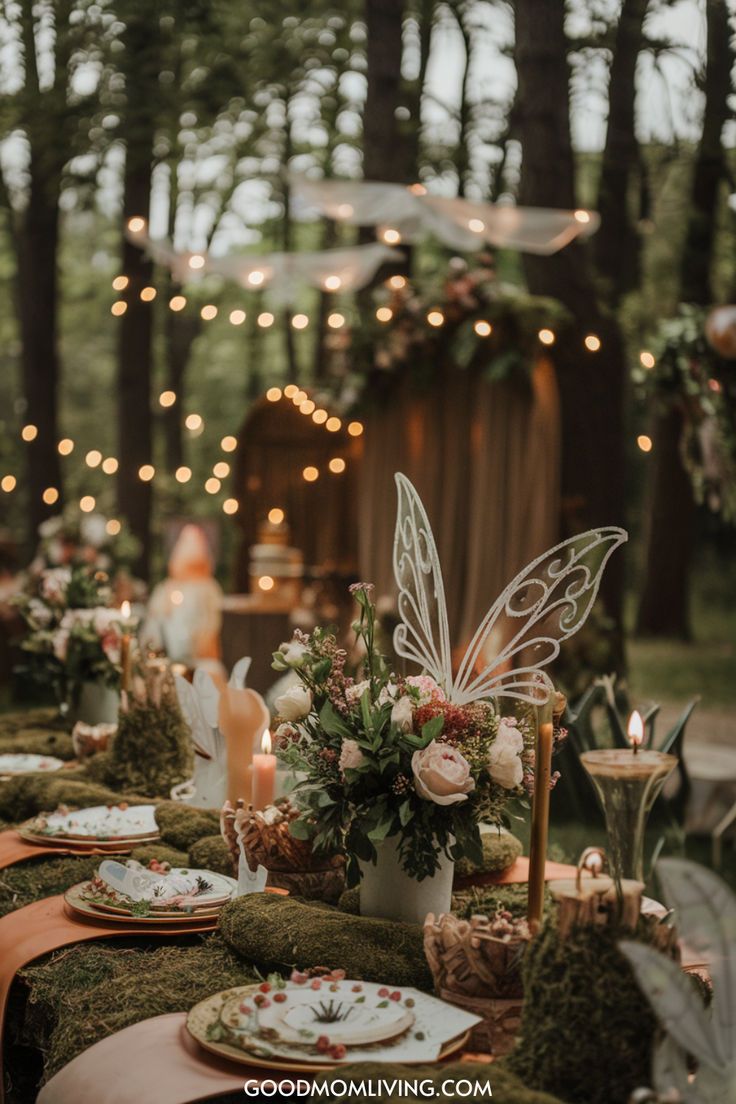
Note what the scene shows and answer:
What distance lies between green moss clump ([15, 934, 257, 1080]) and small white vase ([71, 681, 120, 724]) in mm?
2029

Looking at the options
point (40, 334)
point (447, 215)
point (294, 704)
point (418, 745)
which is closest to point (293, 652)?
point (294, 704)

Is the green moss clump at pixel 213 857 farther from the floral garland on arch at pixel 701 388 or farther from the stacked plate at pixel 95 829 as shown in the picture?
the floral garland on arch at pixel 701 388

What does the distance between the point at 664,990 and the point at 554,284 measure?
352 inches

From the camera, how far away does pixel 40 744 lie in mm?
4328

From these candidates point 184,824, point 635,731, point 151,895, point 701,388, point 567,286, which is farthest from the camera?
point 567,286

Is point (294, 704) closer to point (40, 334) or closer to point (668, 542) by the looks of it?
point (40, 334)

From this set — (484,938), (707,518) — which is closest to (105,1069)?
(484,938)

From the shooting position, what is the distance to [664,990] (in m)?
1.62

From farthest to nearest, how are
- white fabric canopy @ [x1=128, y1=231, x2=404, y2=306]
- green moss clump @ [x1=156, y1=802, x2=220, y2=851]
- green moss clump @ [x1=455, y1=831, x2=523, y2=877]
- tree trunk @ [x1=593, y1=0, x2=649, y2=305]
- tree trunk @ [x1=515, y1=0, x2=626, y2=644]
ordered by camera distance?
tree trunk @ [x1=593, y1=0, x2=649, y2=305]
white fabric canopy @ [x1=128, y1=231, x2=404, y2=306]
tree trunk @ [x1=515, y1=0, x2=626, y2=644]
green moss clump @ [x1=156, y1=802, x2=220, y2=851]
green moss clump @ [x1=455, y1=831, x2=523, y2=877]

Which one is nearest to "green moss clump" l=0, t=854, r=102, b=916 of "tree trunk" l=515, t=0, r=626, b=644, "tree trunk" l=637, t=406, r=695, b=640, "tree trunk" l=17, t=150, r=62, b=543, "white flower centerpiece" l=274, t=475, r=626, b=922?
"white flower centerpiece" l=274, t=475, r=626, b=922

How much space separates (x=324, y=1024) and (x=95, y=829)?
1391 mm

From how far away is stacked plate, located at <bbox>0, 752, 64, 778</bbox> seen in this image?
3.83 metres

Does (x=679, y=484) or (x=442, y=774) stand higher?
(x=679, y=484)

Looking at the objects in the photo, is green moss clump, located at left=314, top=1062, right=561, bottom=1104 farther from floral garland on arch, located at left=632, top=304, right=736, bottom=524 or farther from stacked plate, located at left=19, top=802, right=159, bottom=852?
floral garland on arch, located at left=632, top=304, right=736, bottom=524
